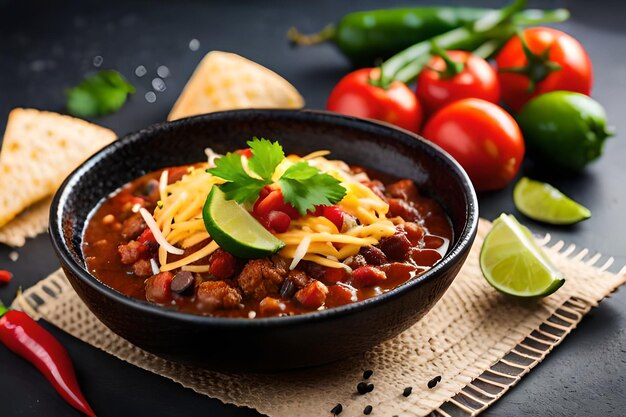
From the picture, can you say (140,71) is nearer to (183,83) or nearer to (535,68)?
(183,83)

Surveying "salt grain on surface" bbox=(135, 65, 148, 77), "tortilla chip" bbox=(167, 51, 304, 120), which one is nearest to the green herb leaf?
"salt grain on surface" bbox=(135, 65, 148, 77)

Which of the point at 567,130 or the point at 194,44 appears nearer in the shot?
the point at 567,130

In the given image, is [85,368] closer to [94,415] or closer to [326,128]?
[94,415]

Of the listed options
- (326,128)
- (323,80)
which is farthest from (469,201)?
(323,80)

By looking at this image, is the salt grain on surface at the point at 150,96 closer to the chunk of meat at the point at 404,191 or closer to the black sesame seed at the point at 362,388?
the chunk of meat at the point at 404,191

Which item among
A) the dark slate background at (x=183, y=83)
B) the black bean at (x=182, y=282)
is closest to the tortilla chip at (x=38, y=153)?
the dark slate background at (x=183, y=83)

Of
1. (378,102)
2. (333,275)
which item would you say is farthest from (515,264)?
(378,102)
